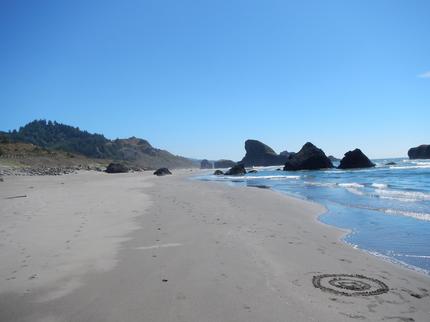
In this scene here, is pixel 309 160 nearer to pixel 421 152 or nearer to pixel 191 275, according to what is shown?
pixel 191 275

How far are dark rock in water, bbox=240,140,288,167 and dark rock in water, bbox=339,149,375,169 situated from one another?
65.8 metres

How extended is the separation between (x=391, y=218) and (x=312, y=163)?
65.8 metres

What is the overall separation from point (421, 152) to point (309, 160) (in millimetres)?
81519

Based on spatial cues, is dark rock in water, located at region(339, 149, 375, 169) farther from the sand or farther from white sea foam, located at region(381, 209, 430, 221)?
the sand

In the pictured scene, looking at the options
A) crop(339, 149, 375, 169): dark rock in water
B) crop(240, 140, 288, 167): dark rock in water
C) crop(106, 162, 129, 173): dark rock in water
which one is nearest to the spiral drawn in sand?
crop(106, 162, 129, 173): dark rock in water

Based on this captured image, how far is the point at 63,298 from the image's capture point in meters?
5.53

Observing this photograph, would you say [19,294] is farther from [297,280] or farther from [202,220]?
[202,220]

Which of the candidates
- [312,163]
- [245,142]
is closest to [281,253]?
[312,163]

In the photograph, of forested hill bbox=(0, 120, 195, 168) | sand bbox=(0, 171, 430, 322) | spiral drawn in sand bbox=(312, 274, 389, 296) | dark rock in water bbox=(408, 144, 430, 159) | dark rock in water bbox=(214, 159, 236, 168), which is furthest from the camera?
dark rock in water bbox=(214, 159, 236, 168)

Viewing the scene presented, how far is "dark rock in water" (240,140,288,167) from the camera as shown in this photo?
472 feet

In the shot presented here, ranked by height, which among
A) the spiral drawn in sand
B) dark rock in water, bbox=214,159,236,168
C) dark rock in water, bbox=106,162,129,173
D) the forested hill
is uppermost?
the forested hill

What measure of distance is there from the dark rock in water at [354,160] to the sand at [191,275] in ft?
225

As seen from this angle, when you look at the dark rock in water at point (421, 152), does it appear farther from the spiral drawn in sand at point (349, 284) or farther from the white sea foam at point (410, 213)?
the spiral drawn in sand at point (349, 284)

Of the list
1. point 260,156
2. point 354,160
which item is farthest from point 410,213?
point 260,156
